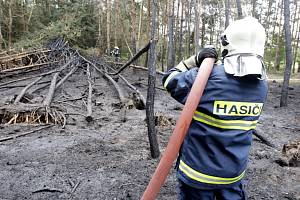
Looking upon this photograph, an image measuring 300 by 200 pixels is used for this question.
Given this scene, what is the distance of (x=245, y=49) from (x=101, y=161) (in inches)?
136

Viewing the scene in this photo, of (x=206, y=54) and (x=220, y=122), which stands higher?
(x=206, y=54)

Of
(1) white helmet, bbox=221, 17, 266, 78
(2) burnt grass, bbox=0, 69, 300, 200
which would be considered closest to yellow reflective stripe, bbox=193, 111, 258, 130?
(1) white helmet, bbox=221, 17, 266, 78

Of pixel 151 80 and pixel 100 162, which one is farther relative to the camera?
pixel 100 162

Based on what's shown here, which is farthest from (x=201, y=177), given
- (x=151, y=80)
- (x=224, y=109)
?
(x=151, y=80)

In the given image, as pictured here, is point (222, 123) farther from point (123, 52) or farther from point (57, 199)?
point (123, 52)

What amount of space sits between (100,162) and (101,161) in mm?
48

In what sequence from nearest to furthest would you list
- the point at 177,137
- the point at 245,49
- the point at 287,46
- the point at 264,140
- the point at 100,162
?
1. the point at 177,137
2. the point at 245,49
3. the point at 100,162
4. the point at 264,140
5. the point at 287,46

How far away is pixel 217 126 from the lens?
83.0 inches

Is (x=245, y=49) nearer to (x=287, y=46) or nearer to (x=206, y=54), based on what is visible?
(x=206, y=54)

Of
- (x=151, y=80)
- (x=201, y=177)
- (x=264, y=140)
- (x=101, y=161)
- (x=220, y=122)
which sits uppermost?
(x=220, y=122)

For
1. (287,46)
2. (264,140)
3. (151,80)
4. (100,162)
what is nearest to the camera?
(151,80)

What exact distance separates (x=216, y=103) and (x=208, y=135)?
212 mm

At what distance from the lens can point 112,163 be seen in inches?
194

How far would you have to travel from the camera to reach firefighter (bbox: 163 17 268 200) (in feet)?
6.80
